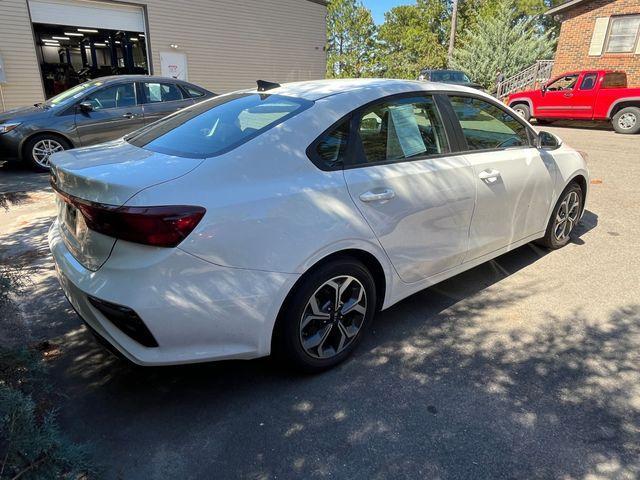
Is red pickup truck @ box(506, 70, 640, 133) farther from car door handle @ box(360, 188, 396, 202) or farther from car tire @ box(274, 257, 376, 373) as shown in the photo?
car tire @ box(274, 257, 376, 373)

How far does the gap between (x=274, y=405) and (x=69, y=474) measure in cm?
110

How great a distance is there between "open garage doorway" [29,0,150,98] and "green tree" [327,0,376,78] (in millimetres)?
36332

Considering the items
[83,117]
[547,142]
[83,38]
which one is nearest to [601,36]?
[547,142]

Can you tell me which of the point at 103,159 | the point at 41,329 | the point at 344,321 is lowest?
the point at 41,329

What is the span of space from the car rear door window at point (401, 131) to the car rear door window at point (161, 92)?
683 centimetres

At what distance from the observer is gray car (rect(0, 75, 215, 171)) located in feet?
25.0

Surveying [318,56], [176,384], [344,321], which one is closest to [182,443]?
[176,384]

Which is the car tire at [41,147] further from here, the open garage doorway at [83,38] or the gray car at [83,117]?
the open garage doorway at [83,38]

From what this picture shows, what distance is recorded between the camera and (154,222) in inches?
80.0

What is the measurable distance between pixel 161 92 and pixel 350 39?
173 feet

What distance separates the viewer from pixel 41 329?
10.6 feet

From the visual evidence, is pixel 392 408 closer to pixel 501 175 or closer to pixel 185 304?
pixel 185 304

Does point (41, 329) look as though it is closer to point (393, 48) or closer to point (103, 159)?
point (103, 159)

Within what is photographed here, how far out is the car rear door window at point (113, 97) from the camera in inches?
317
